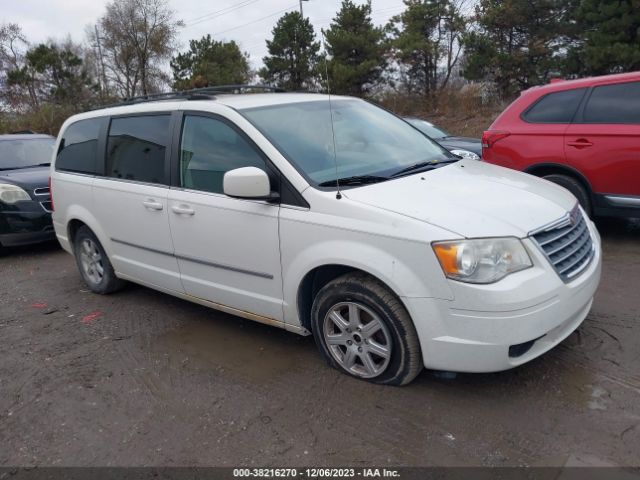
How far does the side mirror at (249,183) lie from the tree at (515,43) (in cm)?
1819

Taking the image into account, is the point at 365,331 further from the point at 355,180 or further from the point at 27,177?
the point at 27,177

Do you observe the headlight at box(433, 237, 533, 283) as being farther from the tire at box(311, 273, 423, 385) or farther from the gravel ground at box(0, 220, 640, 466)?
the gravel ground at box(0, 220, 640, 466)

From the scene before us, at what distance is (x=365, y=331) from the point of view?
10.7 ft

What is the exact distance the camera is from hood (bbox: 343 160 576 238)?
2.94 m

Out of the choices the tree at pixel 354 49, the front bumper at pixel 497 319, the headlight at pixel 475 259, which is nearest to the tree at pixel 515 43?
the tree at pixel 354 49

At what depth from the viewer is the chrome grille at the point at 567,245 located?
3020 mm

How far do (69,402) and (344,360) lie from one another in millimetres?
1748

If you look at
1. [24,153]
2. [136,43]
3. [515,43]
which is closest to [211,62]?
[136,43]

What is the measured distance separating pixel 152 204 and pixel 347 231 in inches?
72.4

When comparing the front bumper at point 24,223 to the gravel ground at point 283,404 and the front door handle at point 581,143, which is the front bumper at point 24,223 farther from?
the front door handle at point 581,143

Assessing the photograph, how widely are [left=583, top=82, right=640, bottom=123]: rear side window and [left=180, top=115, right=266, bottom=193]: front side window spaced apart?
390cm

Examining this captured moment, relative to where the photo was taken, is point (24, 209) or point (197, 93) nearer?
point (197, 93)

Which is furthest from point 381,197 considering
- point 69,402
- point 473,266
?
point 69,402

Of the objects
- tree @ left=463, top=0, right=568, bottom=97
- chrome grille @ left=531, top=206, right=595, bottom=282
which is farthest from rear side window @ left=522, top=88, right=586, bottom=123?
tree @ left=463, top=0, right=568, bottom=97
